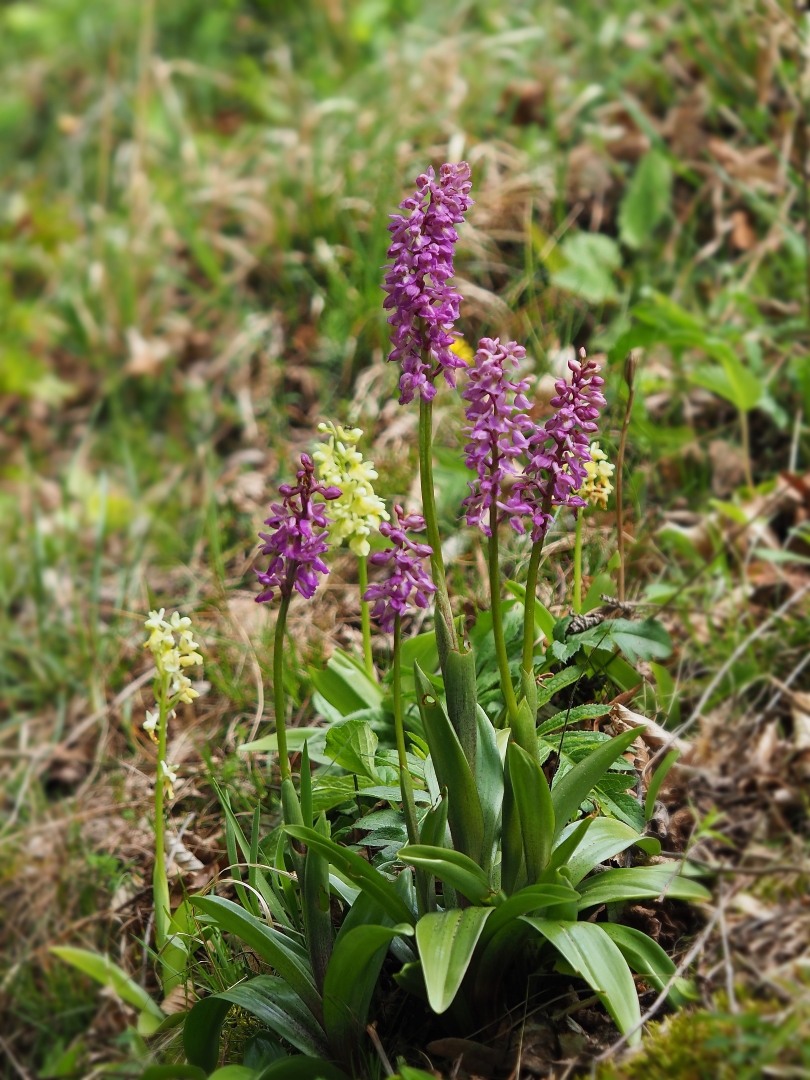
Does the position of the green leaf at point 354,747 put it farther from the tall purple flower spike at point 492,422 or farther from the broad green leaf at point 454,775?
the tall purple flower spike at point 492,422

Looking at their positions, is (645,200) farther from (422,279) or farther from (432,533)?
(432,533)

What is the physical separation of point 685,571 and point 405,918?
1391 millimetres

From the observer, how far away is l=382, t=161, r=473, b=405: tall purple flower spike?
57.3 inches

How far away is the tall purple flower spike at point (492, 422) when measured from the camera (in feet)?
4.72

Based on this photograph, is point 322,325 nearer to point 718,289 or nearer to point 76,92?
point 718,289

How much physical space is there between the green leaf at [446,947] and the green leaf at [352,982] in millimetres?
39

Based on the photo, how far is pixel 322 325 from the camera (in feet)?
12.4

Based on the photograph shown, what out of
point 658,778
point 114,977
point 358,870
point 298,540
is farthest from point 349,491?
point 114,977

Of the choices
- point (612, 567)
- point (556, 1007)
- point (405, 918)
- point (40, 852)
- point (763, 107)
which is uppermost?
point (763, 107)

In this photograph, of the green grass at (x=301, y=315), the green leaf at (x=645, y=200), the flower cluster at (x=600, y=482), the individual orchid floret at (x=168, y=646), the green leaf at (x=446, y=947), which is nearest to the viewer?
the green leaf at (x=446, y=947)

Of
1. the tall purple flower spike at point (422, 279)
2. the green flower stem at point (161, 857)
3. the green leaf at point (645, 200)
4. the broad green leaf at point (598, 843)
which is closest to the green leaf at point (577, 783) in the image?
the broad green leaf at point (598, 843)

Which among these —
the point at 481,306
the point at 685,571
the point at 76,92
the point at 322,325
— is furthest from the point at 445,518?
the point at 76,92

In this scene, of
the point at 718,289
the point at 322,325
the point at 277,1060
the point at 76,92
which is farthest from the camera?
the point at 76,92

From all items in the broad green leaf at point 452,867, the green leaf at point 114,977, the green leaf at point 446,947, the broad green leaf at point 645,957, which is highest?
the broad green leaf at point 452,867
